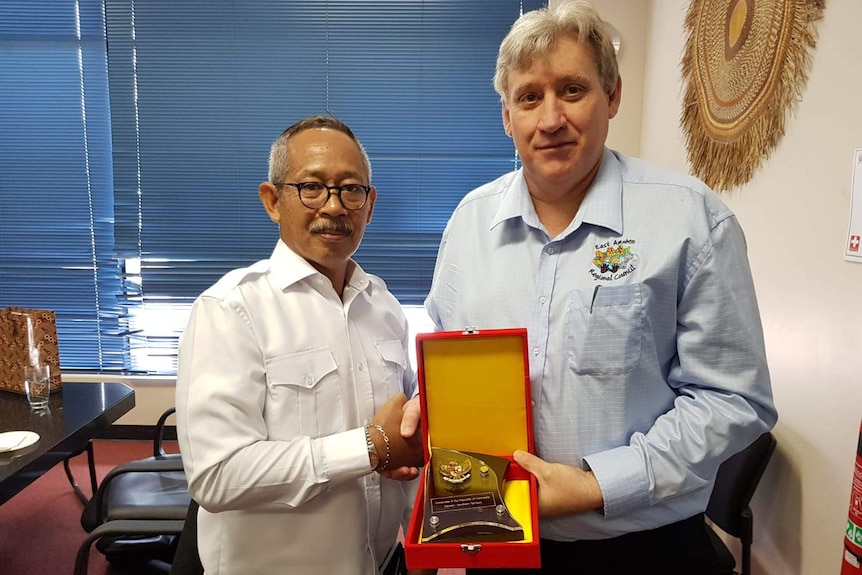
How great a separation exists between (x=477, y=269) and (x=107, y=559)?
2348 mm

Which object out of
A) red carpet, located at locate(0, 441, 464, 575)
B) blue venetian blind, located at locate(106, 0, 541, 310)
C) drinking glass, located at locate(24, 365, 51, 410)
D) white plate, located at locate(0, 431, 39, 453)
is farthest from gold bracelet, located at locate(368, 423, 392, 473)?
blue venetian blind, located at locate(106, 0, 541, 310)

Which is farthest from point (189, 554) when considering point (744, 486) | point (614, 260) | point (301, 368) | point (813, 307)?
point (813, 307)

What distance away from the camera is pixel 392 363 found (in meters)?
1.36

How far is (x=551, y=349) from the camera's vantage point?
1.05 m

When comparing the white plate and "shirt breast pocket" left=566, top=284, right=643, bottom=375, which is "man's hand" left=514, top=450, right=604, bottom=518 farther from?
the white plate

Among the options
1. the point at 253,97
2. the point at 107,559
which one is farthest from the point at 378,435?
the point at 253,97

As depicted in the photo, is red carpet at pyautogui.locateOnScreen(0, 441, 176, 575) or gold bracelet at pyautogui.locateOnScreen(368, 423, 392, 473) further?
red carpet at pyautogui.locateOnScreen(0, 441, 176, 575)

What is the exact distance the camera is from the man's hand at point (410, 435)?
1156 millimetres

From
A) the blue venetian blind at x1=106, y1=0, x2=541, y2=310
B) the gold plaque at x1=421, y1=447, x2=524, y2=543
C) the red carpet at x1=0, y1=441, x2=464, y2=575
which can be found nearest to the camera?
the gold plaque at x1=421, y1=447, x2=524, y2=543

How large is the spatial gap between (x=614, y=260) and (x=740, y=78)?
1.56m

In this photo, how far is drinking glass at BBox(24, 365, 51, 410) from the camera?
219 cm

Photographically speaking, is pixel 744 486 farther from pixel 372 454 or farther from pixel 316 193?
pixel 316 193

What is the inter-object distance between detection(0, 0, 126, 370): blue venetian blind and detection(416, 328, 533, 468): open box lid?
3366 mm

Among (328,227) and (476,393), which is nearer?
(476,393)
